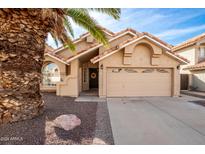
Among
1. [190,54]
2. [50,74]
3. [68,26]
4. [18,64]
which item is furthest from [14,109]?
[190,54]

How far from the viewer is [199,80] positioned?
736 inches

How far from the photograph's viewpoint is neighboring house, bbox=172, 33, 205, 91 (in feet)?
60.7

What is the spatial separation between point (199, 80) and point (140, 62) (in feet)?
30.8

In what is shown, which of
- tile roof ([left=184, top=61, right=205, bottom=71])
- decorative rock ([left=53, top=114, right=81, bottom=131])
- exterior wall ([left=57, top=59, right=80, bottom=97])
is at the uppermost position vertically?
tile roof ([left=184, top=61, right=205, bottom=71])

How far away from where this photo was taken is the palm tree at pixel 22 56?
6.25 metres

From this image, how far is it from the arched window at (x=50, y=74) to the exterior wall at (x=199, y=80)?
15.5 m

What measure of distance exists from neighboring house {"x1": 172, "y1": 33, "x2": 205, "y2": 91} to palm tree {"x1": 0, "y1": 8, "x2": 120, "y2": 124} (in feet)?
50.4

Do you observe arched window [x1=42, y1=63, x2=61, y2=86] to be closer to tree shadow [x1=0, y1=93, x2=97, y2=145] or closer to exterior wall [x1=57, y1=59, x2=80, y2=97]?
exterior wall [x1=57, y1=59, x2=80, y2=97]

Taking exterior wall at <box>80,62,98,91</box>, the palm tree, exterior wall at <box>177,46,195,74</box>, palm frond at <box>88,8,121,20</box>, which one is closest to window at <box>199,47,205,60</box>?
exterior wall at <box>177,46,195,74</box>

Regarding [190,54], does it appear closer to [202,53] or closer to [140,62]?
[202,53]

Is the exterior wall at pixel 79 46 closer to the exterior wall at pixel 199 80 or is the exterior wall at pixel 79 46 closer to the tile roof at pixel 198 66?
the tile roof at pixel 198 66

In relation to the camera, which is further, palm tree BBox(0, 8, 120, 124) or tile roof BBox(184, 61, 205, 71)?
tile roof BBox(184, 61, 205, 71)
